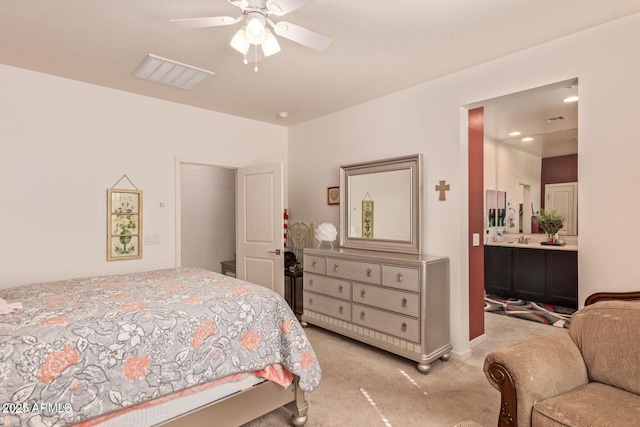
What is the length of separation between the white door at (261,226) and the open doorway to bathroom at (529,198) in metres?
2.72

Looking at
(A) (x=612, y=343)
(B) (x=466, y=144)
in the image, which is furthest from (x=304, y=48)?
(A) (x=612, y=343)

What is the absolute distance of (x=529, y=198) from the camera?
5.99m

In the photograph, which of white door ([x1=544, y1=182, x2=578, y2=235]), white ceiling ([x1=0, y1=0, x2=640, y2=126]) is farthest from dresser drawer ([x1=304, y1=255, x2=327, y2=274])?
white door ([x1=544, y1=182, x2=578, y2=235])

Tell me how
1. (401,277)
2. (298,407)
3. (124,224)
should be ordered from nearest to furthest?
(298,407)
(401,277)
(124,224)

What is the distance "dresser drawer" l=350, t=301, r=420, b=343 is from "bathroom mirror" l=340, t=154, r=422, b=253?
2.31 ft

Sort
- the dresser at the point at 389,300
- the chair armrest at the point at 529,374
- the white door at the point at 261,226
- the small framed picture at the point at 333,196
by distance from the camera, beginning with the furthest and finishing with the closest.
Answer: the small framed picture at the point at 333,196
the white door at the point at 261,226
the dresser at the point at 389,300
the chair armrest at the point at 529,374

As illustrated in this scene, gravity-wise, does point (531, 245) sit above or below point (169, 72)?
below

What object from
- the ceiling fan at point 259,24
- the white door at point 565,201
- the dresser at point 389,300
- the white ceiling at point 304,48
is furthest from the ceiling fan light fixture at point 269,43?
the white door at point 565,201

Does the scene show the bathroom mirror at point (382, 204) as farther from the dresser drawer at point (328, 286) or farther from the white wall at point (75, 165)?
the white wall at point (75, 165)

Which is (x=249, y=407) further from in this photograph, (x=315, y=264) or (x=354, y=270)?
(x=315, y=264)

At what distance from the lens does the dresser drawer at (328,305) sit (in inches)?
139

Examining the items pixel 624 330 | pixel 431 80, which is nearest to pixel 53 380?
pixel 624 330

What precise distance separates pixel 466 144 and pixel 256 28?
2.25m

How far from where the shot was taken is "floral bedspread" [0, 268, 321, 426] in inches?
56.1
